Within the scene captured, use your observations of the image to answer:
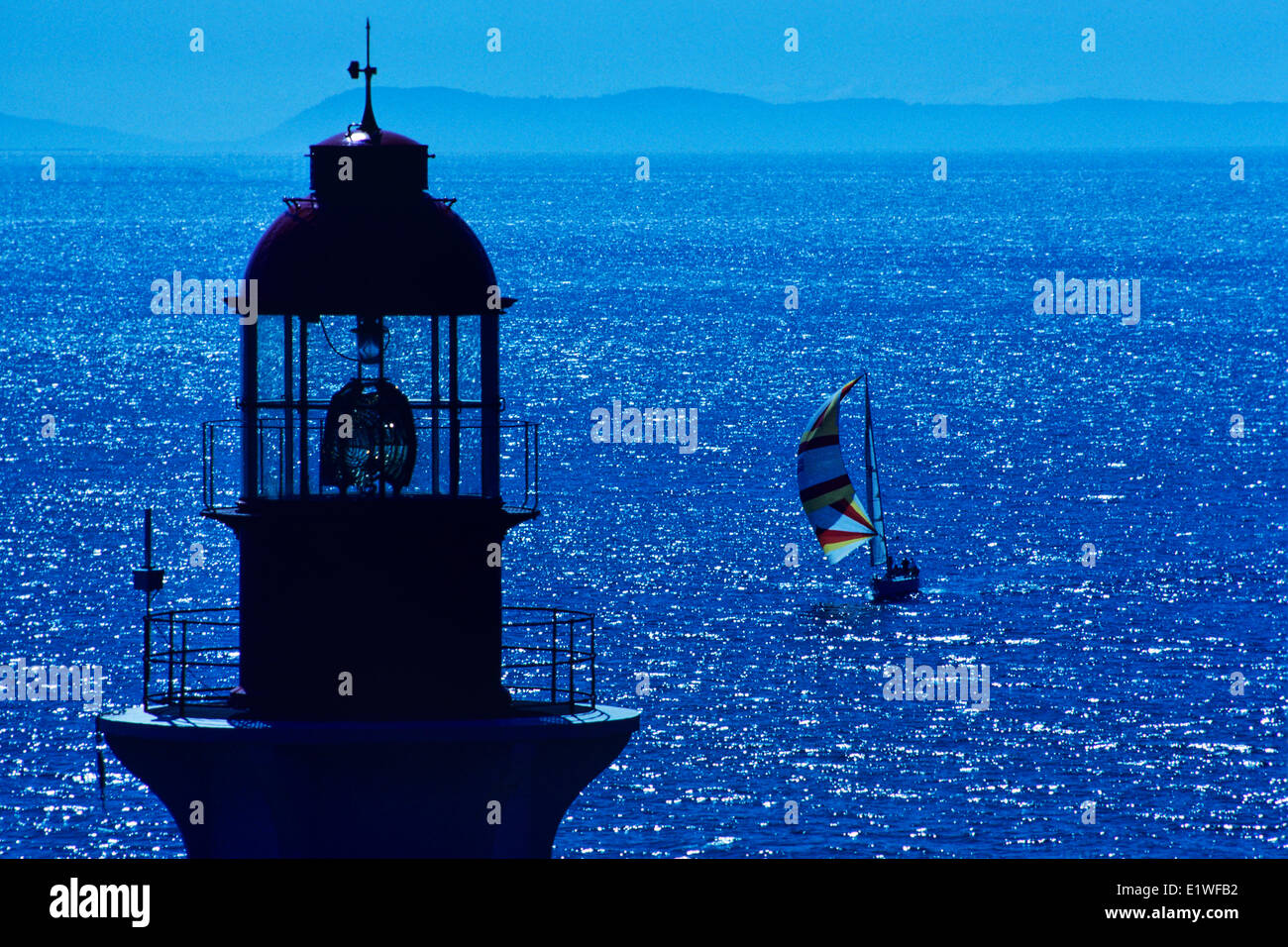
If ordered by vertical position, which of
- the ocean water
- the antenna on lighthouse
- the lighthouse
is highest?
the antenna on lighthouse

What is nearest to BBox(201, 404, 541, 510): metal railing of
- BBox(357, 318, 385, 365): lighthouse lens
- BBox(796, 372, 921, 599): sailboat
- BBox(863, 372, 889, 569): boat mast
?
BBox(357, 318, 385, 365): lighthouse lens

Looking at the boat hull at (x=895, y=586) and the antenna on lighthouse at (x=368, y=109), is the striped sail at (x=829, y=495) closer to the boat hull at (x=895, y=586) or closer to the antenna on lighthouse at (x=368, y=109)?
the boat hull at (x=895, y=586)

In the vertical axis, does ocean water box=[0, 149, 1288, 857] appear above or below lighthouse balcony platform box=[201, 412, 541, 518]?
below

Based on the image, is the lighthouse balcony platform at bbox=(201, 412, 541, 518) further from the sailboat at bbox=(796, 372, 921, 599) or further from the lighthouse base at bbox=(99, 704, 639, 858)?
the sailboat at bbox=(796, 372, 921, 599)

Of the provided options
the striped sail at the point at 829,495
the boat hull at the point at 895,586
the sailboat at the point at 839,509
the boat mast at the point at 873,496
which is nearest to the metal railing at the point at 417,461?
the sailboat at the point at 839,509

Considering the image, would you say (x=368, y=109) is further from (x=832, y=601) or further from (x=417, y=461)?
(x=832, y=601)

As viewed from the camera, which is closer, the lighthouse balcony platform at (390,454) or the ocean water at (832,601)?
the lighthouse balcony platform at (390,454)
